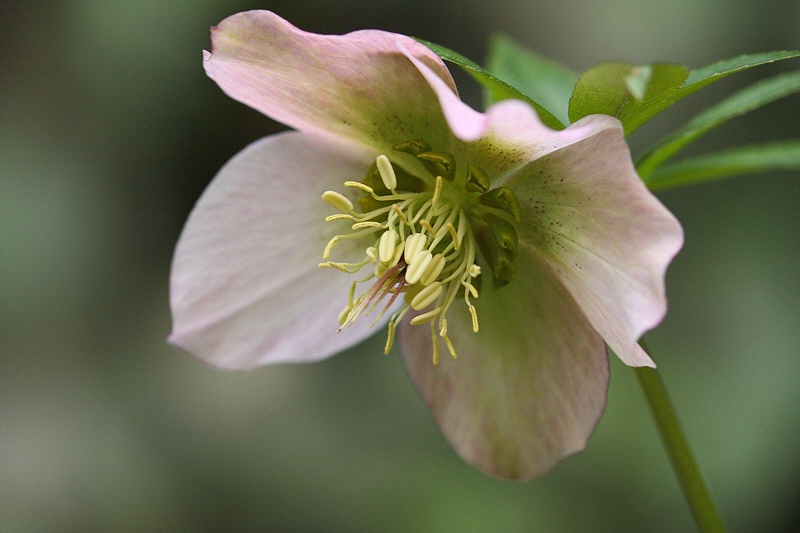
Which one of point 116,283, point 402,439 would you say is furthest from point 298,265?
point 116,283

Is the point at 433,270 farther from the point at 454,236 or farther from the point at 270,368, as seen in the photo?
the point at 270,368

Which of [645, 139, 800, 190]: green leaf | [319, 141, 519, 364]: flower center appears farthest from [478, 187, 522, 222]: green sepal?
[645, 139, 800, 190]: green leaf

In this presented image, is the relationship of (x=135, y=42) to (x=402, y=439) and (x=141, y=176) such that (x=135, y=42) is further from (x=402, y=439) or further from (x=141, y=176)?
(x=402, y=439)

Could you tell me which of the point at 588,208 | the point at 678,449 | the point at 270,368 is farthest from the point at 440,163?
the point at 270,368

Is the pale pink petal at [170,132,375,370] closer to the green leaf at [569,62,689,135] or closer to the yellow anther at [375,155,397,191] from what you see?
the yellow anther at [375,155,397,191]

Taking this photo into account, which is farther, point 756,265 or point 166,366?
point 166,366

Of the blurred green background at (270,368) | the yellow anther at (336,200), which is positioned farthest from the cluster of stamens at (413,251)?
the blurred green background at (270,368)
